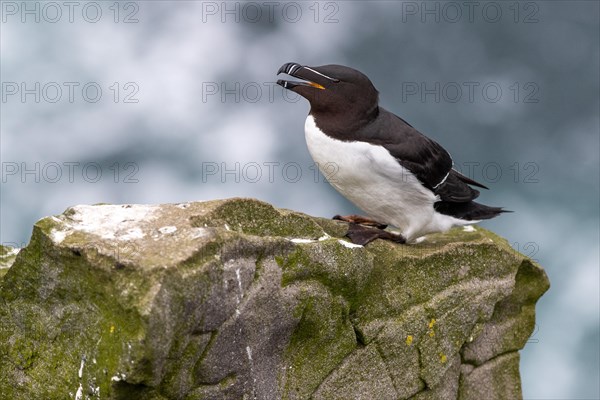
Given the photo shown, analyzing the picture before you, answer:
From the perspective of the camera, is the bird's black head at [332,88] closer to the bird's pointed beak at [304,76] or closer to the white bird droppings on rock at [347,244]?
the bird's pointed beak at [304,76]

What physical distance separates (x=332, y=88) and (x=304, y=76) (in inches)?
7.8

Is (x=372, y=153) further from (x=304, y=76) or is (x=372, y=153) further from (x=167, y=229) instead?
(x=167, y=229)

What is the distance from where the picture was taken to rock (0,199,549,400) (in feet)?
15.8

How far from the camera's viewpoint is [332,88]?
596 cm

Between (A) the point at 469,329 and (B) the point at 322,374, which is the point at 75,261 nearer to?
(B) the point at 322,374

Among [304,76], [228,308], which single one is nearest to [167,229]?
[228,308]

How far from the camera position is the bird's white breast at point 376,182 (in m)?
6.01

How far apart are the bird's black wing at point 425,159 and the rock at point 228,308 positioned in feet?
1.35

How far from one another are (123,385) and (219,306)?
0.65m

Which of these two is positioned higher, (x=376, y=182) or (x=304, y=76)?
(x=304, y=76)

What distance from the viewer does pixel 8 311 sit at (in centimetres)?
550

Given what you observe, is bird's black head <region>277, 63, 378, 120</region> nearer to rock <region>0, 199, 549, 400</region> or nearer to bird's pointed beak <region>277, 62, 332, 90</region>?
bird's pointed beak <region>277, 62, 332, 90</region>

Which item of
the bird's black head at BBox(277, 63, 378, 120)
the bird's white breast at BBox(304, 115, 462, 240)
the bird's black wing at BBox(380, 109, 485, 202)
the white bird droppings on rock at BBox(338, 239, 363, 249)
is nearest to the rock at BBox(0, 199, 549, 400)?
the white bird droppings on rock at BBox(338, 239, 363, 249)

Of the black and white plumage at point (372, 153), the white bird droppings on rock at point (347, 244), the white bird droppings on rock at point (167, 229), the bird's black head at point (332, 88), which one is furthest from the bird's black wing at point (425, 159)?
the white bird droppings on rock at point (167, 229)
